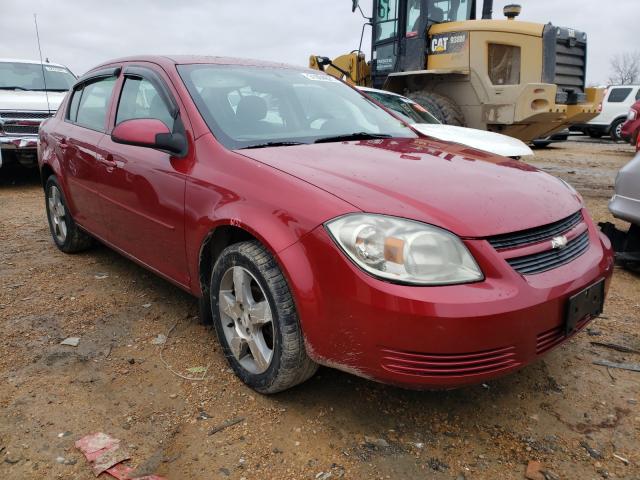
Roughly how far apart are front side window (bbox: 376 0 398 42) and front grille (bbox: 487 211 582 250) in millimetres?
7627

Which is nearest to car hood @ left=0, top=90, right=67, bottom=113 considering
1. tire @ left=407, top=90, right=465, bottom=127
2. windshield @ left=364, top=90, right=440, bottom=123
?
windshield @ left=364, top=90, right=440, bottom=123

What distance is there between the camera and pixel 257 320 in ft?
7.44

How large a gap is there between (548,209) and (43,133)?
4133 millimetres

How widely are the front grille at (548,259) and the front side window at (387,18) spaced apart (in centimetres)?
764

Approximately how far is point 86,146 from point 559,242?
3022 millimetres

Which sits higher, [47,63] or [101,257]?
[47,63]

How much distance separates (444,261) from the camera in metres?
1.85

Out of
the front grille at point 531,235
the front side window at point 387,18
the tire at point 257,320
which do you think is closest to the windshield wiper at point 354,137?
the tire at point 257,320

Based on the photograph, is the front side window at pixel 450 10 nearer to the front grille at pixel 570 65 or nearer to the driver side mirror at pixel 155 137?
the front grille at pixel 570 65

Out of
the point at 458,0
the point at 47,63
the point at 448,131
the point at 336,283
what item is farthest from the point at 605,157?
the point at 336,283

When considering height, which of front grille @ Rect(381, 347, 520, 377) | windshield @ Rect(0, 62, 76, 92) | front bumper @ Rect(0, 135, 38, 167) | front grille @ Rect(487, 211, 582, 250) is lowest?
front grille @ Rect(381, 347, 520, 377)

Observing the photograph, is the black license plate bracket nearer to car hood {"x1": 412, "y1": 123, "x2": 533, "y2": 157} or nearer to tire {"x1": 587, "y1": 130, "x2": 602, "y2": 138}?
car hood {"x1": 412, "y1": 123, "x2": 533, "y2": 157}

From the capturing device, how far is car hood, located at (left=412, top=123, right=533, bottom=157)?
5.59 meters

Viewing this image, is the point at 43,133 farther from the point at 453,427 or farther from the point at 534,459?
the point at 534,459
